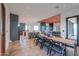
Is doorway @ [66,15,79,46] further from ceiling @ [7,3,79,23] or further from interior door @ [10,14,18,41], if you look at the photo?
interior door @ [10,14,18,41]

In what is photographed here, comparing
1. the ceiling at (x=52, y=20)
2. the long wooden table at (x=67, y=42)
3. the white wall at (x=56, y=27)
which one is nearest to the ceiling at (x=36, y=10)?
the ceiling at (x=52, y=20)

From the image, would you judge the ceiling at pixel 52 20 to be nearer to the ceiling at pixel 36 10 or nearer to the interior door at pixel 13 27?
the ceiling at pixel 36 10

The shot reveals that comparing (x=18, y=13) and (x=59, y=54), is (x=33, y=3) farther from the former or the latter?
(x=59, y=54)

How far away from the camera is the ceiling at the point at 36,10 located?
9.42 feet

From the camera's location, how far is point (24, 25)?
3209mm

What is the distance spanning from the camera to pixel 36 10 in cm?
310

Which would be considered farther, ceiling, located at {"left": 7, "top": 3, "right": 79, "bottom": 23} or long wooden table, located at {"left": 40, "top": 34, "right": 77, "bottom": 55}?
long wooden table, located at {"left": 40, "top": 34, "right": 77, "bottom": 55}

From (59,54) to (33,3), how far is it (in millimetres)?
1317

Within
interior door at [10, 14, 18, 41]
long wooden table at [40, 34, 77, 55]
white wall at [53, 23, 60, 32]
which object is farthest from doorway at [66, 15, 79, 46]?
interior door at [10, 14, 18, 41]

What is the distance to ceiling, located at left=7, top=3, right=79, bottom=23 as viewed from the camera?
9.42ft

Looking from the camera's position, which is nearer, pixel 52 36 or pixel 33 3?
pixel 33 3

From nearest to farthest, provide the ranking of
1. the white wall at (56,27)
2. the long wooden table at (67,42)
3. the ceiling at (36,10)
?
1. the ceiling at (36,10)
2. the long wooden table at (67,42)
3. the white wall at (56,27)

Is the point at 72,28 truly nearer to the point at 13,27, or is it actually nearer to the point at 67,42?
the point at 67,42

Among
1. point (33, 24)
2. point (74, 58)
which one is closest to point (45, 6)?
point (33, 24)
